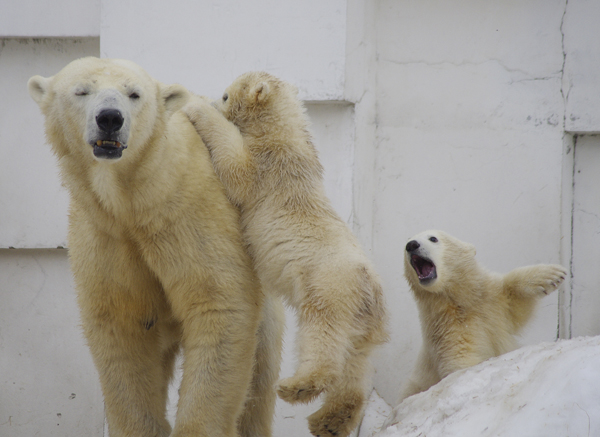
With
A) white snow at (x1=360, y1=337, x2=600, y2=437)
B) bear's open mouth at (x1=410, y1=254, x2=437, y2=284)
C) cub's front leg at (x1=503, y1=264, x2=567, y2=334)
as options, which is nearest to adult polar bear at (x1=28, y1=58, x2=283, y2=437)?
white snow at (x1=360, y1=337, x2=600, y2=437)

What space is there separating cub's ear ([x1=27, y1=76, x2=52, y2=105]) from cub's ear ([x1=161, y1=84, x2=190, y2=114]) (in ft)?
1.59

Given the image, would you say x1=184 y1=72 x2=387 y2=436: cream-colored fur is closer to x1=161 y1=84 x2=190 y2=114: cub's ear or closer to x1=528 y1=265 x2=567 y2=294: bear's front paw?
x1=161 y1=84 x2=190 y2=114: cub's ear

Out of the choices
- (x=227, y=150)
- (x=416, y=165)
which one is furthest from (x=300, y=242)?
(x=416, y=165)

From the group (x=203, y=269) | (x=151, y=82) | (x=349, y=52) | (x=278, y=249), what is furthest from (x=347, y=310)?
(x=349, y=52)

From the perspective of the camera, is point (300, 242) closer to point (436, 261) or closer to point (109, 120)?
point (109, 120)

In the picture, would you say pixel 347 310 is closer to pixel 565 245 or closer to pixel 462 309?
pixel 462 309

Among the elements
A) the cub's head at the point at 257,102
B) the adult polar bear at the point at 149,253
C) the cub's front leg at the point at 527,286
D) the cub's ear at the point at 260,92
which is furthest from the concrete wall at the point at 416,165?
the adult polar bear at the point at 149,253

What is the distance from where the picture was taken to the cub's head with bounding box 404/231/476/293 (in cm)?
409

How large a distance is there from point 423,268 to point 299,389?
73.5 inches

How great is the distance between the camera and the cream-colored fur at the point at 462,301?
3975 mm

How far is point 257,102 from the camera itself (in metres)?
3.38

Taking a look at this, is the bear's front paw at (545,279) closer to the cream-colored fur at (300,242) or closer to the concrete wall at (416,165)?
Answer: the concrete wall at (416,165)

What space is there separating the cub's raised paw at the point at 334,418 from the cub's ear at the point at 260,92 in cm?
149

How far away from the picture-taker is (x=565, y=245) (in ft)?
17.1
